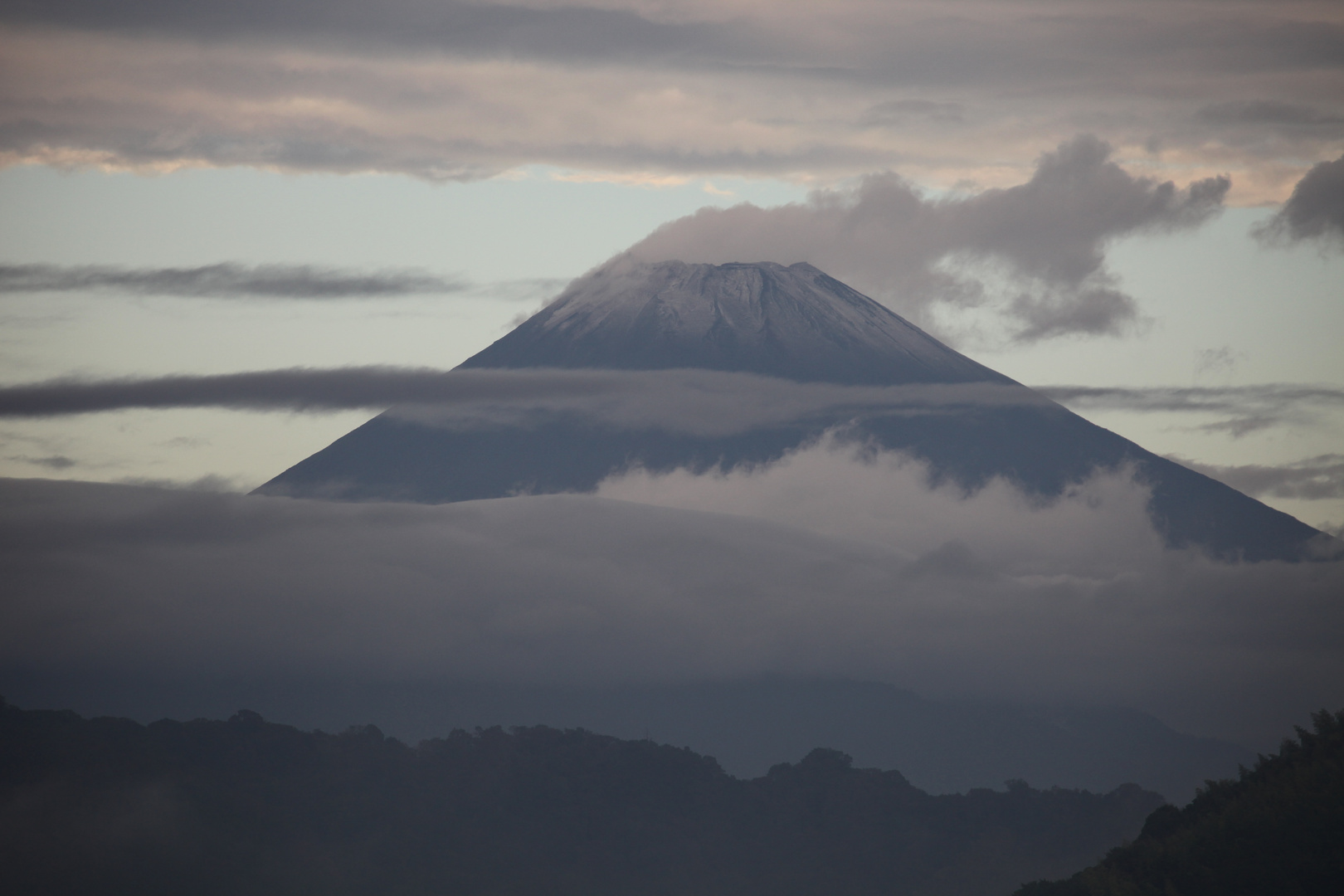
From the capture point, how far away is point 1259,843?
62.2m

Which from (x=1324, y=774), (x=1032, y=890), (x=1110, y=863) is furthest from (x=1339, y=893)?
(x=1032, y=890)

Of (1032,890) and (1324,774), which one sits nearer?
(1324,774)

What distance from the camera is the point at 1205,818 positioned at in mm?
71375

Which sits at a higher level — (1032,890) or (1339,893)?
(1339,893)

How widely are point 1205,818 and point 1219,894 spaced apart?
871cm

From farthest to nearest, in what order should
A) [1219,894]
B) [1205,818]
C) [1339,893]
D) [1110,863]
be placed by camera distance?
[1110,863], [1205,818], [1219,894], [1339,893]

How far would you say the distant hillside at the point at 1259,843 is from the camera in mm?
60031

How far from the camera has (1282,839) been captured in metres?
61.5

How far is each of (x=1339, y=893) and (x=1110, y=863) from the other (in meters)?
18.4

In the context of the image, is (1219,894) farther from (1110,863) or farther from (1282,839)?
(1110,863)

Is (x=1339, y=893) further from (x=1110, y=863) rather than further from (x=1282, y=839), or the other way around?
(x=1110, y=863)

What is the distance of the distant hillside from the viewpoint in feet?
197

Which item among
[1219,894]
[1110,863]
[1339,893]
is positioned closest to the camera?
[1339,893]

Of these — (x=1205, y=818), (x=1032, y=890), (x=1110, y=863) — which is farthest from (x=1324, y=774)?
(x=1032, y=890)
